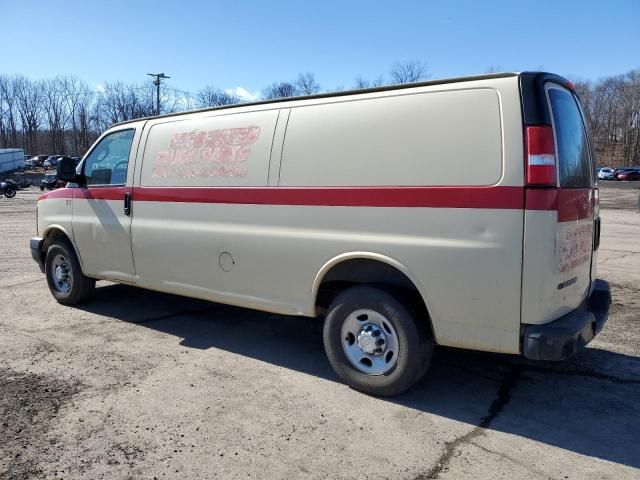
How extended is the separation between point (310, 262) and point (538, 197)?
69.9 inches

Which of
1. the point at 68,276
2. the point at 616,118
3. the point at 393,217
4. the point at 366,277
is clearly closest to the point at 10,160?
the point at 68,276

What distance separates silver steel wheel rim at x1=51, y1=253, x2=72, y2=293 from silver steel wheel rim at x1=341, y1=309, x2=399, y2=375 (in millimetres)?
4079

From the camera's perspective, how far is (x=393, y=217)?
371cm

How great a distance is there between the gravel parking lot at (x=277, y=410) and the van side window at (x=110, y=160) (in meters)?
1.63

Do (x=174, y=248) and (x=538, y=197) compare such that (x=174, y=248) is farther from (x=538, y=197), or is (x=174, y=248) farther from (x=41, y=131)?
(x=41, y=131)

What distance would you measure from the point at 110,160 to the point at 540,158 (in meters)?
4.61

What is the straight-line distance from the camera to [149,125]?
218 inches

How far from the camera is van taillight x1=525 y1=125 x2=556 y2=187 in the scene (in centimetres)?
319

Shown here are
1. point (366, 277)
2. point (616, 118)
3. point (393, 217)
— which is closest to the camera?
point (393, 217)

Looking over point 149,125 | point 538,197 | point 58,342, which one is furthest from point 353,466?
point 149,125

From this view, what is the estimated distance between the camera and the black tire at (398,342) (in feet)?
12.2

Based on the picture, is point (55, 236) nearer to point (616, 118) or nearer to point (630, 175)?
point (630, 175)

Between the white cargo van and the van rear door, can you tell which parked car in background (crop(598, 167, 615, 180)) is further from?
the van rear door

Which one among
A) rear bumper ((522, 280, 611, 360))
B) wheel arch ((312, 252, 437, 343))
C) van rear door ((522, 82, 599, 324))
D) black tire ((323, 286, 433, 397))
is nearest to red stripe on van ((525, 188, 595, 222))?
van rear door ((522, 82, 599, 324))
